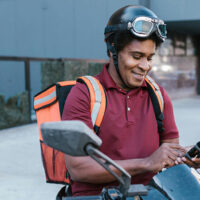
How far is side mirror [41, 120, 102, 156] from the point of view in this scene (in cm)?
100

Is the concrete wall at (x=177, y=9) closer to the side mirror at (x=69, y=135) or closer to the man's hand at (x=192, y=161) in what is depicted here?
the man's hand at (x=192, y=161)

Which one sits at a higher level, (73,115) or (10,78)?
(73,115)

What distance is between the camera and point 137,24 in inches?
68.3

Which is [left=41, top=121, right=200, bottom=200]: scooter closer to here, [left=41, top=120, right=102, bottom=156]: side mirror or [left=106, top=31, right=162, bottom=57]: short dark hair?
[left=41, top=120, right=102, bottom=156]: side mirror

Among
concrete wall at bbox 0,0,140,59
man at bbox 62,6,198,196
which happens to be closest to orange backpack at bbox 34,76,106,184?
man at bbox 62,6,198,196

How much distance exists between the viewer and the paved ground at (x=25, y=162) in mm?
4082

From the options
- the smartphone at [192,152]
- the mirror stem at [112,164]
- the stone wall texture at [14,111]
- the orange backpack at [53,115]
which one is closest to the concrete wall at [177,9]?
the stone wall texture at [14,111]

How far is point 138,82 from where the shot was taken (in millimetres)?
1881

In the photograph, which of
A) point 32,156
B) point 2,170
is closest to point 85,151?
point 2,170

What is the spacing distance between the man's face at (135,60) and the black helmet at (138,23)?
61mm

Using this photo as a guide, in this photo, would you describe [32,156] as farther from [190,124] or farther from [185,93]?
[185,93]

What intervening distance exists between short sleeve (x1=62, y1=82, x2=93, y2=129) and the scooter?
1.17 feet

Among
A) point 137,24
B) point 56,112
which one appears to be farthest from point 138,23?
point 56,112

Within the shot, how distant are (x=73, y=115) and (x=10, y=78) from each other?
11949 mm
